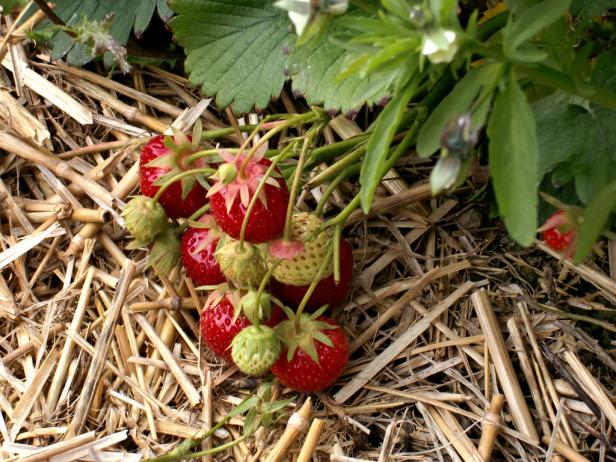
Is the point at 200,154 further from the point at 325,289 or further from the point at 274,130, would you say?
the point at 325,289

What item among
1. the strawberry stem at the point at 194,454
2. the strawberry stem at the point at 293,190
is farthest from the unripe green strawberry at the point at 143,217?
the strawberry stem at the point at 194,454

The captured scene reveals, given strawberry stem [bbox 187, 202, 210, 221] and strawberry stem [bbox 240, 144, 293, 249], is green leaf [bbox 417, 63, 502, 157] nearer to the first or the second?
strawberry stem [bbox 240, 144, 293, 249]

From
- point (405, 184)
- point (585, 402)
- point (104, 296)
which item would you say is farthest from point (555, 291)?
point (104, 296)

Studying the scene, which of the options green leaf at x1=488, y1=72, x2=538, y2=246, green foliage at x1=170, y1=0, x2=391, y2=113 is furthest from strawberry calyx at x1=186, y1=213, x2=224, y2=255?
green leaf at x1=488, y1=72, x2=538, y2=246

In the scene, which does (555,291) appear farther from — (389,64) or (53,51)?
(53,51)

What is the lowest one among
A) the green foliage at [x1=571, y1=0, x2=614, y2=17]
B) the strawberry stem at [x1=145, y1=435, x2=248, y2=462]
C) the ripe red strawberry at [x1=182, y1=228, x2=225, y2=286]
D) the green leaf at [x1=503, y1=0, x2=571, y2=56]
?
the strawberry stem at [x1=145, y1=435, x2=248, y2=462]

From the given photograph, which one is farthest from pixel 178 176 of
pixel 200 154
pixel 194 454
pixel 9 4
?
pixel 9 4

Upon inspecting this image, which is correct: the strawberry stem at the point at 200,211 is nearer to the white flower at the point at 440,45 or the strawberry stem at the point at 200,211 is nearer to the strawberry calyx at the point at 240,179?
the strawberry calyx at the point at 240,179

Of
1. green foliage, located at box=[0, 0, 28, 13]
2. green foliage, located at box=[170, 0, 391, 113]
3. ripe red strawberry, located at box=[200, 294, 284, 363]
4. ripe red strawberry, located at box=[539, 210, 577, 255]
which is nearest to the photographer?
ripe red strawberry, located at box=[539, 210, 577, 255]
